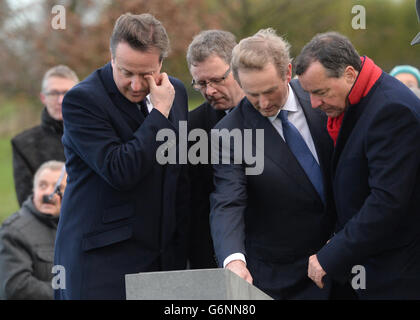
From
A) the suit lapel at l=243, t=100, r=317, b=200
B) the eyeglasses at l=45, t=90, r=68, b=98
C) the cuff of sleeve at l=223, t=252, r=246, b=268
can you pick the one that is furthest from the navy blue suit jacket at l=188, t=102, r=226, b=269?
the eyeglasses at l=45, t=90, r=68, b=98

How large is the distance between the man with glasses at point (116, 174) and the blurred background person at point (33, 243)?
1343mm

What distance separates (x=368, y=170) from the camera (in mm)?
2969

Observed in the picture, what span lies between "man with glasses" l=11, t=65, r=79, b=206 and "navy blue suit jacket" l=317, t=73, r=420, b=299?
120 inches

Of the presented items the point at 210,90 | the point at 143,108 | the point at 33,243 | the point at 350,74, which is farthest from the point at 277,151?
the point at 33,243

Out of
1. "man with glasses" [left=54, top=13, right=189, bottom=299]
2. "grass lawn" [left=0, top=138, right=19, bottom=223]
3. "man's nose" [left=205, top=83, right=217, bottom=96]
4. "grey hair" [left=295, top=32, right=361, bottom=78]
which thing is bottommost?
"grass lawn" [left=0, top=138, right=19, bottom=223]

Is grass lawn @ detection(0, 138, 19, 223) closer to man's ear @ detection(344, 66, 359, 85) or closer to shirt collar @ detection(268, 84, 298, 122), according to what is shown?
shirt collar @ detection(268, 84, 298, 122)

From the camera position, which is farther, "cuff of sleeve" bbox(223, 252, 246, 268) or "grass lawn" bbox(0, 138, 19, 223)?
"grass lawn" bbox(0, 138, 19, 223)

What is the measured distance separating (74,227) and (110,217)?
19cm

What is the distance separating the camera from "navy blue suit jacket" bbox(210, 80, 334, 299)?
3.19 metres

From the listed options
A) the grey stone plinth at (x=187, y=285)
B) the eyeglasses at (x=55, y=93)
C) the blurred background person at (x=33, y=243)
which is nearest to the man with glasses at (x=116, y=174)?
the grey stone plinth at (x=187, y=285)

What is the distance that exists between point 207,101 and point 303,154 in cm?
76

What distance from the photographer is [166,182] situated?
3355 mm

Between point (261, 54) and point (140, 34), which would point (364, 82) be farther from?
point (140, 34)

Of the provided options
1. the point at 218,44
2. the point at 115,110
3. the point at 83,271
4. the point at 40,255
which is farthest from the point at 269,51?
the point at 40,255
